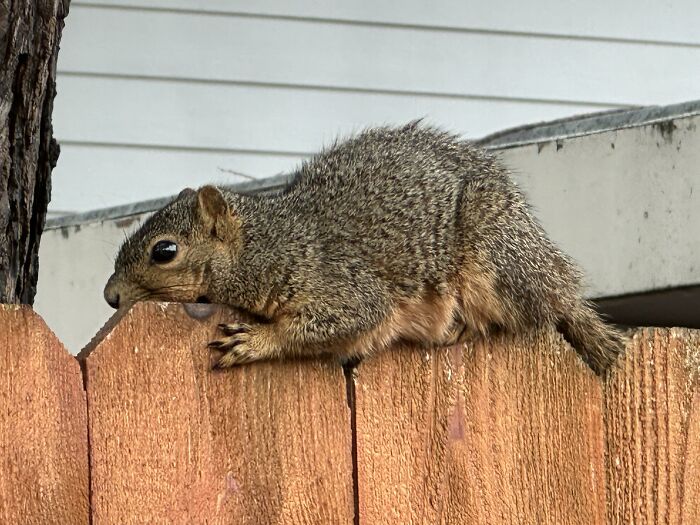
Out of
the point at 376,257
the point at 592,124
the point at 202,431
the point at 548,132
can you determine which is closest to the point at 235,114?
the point at 548,132

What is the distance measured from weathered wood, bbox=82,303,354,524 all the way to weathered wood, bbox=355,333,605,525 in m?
0.06

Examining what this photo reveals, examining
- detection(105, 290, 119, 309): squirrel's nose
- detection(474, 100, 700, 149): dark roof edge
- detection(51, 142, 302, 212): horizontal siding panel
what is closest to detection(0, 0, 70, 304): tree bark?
detection(105, 290, 119, 309): squirrel's nose

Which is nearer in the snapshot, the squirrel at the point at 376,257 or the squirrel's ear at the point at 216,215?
the squirrel at the point at 376,257

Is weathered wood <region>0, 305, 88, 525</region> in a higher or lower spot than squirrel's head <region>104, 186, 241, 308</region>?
lower

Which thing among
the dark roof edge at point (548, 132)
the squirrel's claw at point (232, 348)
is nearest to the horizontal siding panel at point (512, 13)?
the dark roof edge at point (548, 132)

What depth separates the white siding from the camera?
18.8ft

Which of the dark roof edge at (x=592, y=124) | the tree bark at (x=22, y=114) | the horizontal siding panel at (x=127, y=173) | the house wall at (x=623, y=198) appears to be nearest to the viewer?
the tree bark at (x=22, y=114)

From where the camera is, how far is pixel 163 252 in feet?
8.52

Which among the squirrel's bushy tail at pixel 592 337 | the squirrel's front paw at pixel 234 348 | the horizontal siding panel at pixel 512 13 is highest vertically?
the horizontal siding panel at pixel 512 13

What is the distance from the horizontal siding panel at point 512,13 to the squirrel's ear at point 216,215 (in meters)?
3.35

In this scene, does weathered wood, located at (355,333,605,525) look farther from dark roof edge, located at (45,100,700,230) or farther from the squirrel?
dark roof edge, located at (45,100,700,230)

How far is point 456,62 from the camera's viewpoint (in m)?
6.04

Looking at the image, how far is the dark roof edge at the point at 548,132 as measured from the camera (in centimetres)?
349

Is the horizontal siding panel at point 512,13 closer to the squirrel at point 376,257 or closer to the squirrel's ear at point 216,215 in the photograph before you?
the squirrel at point 376,257
